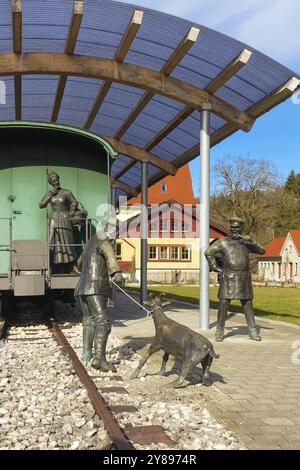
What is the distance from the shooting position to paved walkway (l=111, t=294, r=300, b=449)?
4.73 meters

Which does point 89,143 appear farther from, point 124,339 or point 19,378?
point 19,378

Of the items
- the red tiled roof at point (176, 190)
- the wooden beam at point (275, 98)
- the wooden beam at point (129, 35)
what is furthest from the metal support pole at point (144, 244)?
the red tiled roof at point (176, 190)

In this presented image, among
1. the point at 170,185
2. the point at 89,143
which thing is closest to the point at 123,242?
the point at 170,185

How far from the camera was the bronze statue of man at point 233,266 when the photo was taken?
971 cm

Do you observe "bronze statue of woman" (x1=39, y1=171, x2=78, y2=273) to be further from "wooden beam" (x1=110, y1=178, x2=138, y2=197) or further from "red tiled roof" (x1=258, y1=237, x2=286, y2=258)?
"red tiled roof" (x1=258, y1=237, x2=286, y2=258)

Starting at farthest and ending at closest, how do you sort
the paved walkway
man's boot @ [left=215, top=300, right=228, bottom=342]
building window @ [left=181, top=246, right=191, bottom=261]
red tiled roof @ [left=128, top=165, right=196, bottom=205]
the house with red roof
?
the house with red roof < red tiled roof @ [left=128, top=165, right=196, bottom=205] < building window @ [left=181, top=246, right=191, bottom=261] < man's boot @ [left=215, top=300, right=228, bottom=342] < the paved walkway

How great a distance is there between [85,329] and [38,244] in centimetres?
398

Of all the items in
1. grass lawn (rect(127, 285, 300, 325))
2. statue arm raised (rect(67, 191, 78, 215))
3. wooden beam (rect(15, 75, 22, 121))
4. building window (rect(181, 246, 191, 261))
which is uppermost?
wooden beam (rect(15, 75, 22, 121))

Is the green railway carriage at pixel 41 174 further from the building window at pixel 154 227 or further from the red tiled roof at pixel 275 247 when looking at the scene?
the red tiled roof at pixel 275 247

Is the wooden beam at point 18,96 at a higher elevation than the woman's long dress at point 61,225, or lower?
higher

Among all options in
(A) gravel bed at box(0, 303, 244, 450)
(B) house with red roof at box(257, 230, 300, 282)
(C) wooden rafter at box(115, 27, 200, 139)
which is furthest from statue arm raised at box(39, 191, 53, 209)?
(B) house with red roof at box(257, 230, 300, 282)

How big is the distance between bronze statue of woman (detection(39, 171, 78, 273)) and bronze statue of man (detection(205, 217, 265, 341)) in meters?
3.23

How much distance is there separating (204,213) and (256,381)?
17.2ft

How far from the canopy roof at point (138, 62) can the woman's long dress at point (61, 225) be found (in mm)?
2520
